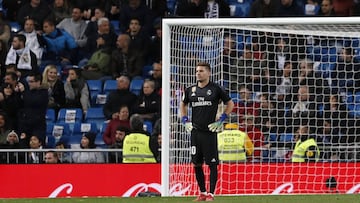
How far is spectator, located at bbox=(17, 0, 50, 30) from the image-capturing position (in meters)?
20.7

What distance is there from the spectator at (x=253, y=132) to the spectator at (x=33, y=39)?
5.27 meters

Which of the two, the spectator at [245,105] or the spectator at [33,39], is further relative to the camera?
the spectator at [33,39]

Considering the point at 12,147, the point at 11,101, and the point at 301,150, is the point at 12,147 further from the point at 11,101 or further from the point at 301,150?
the point at 301,150

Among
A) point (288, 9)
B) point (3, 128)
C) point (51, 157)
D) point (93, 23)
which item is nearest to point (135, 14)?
point (93, 23)

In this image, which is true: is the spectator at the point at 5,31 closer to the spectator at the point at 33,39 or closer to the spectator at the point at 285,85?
the spectator at the point at 33,39

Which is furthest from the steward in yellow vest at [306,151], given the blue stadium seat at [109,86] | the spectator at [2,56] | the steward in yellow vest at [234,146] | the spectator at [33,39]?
the spectator at [2,56]

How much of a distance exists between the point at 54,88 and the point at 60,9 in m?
2.30

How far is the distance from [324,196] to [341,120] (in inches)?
141

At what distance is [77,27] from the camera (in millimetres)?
20672

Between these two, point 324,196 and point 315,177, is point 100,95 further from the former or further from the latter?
point 324,196

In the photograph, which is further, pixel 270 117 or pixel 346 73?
pixel 346 73

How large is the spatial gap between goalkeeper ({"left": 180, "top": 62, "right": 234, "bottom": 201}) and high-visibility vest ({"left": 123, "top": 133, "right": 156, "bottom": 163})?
405 cm

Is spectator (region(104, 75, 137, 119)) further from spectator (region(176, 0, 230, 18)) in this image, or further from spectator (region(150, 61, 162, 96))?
spectator (region(176, 0, 230, 18))

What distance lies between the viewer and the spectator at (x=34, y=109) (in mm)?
18672
